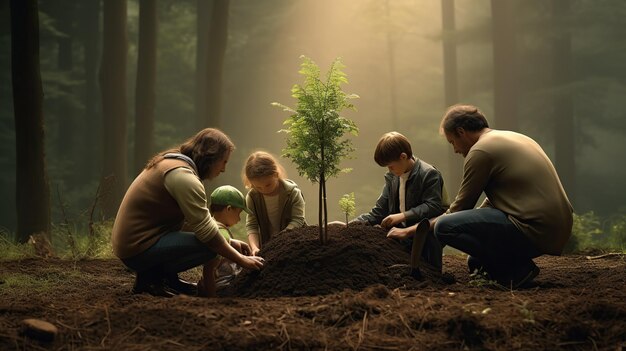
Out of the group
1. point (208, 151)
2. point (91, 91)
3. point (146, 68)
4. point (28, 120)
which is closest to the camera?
point (208, 151)

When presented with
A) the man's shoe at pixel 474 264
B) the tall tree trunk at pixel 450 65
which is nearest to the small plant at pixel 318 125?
the man's shoe at pixel 474 264

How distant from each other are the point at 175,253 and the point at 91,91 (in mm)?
25972

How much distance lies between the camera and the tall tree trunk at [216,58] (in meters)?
14.9

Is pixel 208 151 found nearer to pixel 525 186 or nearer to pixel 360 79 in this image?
pixel 525 186

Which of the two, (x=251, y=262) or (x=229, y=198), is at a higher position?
(x=229, y=198)

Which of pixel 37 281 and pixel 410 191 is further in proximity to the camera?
pixel 37 281

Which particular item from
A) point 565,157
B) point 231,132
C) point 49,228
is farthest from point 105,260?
point 231,132

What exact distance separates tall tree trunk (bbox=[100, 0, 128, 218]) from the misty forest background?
5.72m

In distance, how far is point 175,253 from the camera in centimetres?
529

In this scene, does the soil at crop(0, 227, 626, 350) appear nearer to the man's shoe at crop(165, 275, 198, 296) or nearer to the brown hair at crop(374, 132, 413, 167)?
the man's shoe at crop(165, 275, 198, 296)

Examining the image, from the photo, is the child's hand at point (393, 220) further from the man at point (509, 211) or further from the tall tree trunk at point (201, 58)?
the tall tree trunk at point (201, 58)

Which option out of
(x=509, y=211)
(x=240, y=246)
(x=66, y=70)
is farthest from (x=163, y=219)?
(x=66, y=70)

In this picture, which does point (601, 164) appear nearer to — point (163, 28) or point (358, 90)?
point (358, 90)

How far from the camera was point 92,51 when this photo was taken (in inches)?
1143
